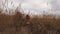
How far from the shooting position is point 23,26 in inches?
206

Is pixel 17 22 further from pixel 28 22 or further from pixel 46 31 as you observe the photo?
pixel 46 31

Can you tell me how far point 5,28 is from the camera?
4.79m

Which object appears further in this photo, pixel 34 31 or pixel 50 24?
pixel 50 24

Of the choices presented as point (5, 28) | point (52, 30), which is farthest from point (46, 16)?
point (5, 28)

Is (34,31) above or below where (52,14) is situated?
below

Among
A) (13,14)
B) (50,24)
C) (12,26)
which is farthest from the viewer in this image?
(50,24)

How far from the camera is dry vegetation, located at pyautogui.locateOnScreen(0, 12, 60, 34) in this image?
4789 mm

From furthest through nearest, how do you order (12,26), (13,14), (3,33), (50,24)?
(50,24) < (13,14) < (12,26) < (3,33)

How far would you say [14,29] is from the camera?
4809 millimetres

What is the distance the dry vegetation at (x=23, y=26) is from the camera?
4.79 metres

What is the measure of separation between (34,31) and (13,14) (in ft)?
2.58

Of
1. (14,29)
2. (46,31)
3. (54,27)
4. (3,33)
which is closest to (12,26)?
(14,29)

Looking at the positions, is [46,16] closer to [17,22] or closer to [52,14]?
[52,14]

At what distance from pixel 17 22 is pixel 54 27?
1120 millimetres
